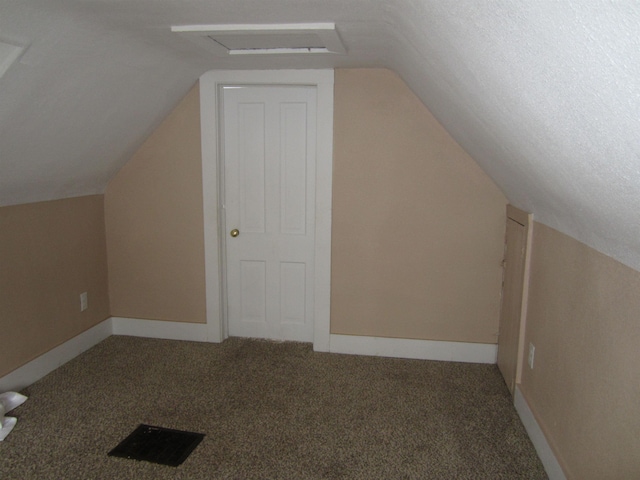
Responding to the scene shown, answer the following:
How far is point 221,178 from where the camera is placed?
3586 mm

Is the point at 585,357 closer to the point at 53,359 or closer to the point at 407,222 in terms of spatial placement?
the point at 407,222

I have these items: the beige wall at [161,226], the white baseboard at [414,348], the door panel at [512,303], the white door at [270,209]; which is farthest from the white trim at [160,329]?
the door panel at [512,303]

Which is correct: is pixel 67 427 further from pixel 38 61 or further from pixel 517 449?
pixel 517 449

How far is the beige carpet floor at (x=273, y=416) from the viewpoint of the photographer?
7.32 feet

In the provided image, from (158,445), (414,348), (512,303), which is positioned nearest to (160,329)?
(158,445)

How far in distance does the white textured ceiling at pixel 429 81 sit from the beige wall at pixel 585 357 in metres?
0.13

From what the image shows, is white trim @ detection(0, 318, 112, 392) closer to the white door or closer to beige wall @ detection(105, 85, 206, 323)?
beige wall @ detection(105, 85, 206, 323)

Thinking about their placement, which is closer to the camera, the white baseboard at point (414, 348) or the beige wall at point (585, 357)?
the beige wall at point (585, 357)

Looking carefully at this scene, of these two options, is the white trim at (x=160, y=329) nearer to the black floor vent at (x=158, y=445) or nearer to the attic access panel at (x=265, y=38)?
the black floor vent at (x=158, y=445)

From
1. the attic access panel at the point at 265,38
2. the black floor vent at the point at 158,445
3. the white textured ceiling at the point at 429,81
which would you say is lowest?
the black floor vent at the point at 158,445

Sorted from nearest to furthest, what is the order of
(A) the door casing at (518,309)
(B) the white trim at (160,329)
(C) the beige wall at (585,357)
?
1. (C) the beige wall at (585,357)
2. (A) the door casing at (518,309)
3. (B) the white trim at (160,329)

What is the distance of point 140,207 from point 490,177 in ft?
8.38

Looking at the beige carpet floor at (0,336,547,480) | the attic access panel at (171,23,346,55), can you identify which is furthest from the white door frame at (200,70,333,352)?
the attic access panel at (171,23,346,55)

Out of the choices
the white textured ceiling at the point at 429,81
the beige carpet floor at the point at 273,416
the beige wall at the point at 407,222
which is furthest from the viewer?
the beige wall at the point at 407,222
